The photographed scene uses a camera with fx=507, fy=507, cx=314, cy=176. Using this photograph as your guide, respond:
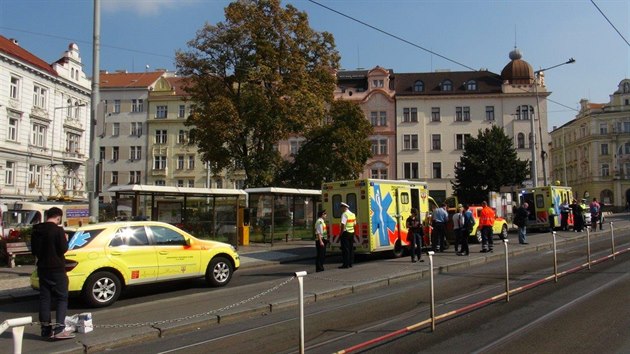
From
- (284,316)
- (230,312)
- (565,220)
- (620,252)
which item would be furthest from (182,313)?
(565,220)

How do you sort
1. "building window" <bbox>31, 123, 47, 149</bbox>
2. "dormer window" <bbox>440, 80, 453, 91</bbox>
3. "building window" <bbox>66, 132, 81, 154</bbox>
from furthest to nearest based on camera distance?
"dormer window" <bbox>440, 80, 453, 91</bbox>
"building window" <bbox>66, 132, 81, 154</bbox>
"building window" <bbox>31, 123, 47, 149</bbox>

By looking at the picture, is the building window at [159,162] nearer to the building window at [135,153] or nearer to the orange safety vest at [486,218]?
the building window at [135,153]

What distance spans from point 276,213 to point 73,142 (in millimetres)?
37448

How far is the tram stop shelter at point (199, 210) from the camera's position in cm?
2000

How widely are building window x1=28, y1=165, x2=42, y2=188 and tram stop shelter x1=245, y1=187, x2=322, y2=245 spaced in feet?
101

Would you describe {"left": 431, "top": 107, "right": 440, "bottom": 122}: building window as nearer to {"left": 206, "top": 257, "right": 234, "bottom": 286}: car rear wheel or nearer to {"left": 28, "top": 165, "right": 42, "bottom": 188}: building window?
{"left": 28, "top": 165, "right": 42, "bottom": 188}: building window

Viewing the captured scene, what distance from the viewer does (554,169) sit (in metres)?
107

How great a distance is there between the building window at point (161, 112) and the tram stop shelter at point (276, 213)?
44953mm

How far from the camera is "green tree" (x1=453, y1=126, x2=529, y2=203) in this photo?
48125 mm

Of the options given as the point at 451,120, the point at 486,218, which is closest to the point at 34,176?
the point at 486,218

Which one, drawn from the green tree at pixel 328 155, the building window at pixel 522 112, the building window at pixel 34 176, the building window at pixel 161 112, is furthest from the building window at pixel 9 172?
the building window at pixel 522 112

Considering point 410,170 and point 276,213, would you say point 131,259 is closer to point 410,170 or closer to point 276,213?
point 276,213

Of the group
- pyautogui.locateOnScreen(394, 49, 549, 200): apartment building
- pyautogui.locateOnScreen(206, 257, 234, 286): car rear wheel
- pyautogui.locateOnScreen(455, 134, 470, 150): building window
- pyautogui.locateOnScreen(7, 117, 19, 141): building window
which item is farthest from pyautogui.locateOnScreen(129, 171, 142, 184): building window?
pyautogui.locateOnScreen(206, 257, 234, 286): car rear wheel

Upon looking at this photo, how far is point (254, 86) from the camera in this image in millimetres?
29469
